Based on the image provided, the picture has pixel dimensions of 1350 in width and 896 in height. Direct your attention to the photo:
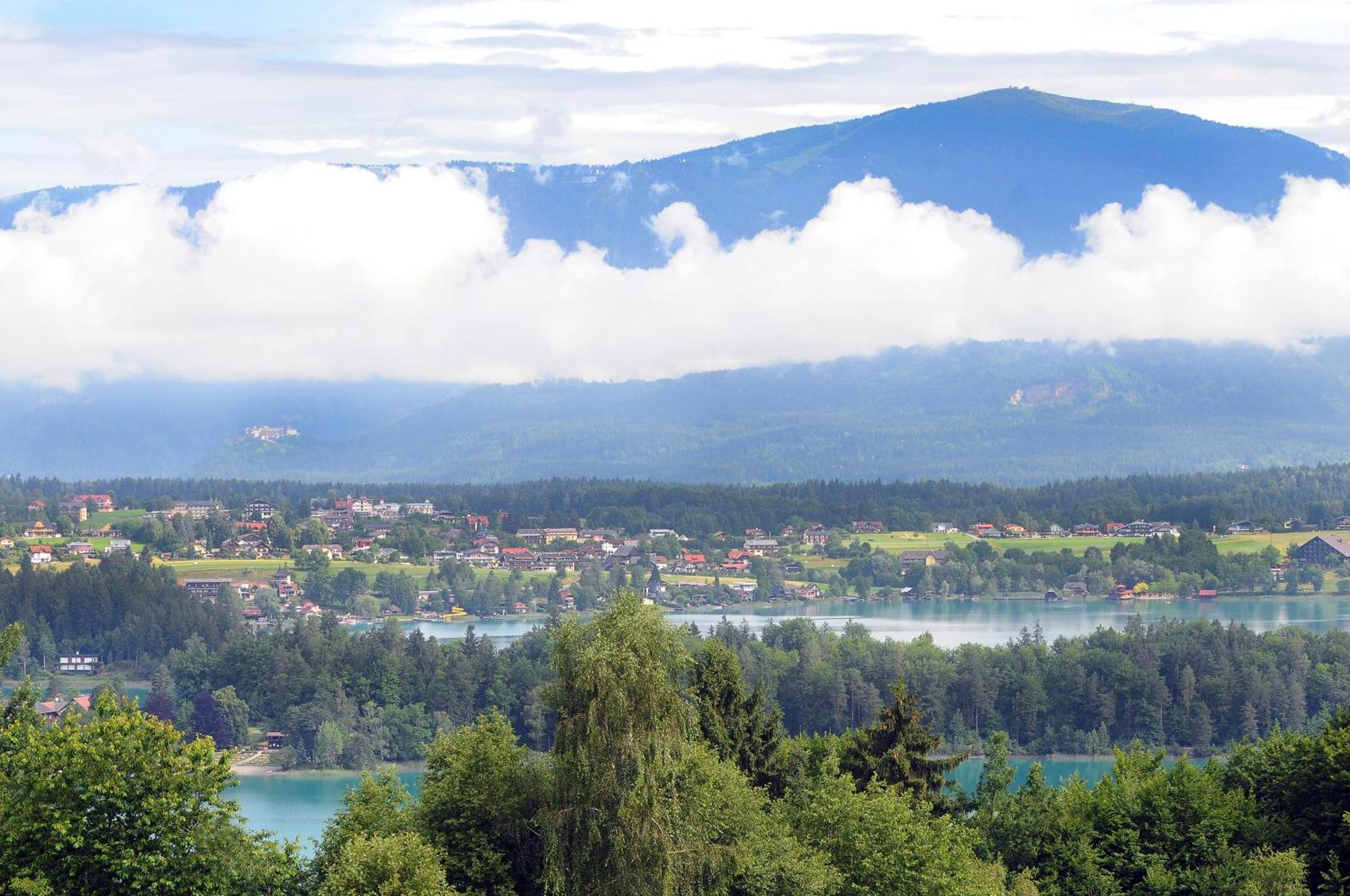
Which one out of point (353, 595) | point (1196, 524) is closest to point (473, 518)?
point (353, 595)

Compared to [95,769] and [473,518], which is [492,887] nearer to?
[95,769]

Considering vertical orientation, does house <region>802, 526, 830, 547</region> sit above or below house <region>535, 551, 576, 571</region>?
above

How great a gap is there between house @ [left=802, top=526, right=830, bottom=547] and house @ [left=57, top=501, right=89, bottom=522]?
165ft

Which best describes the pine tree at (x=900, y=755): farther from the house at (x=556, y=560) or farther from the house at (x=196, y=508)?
the house at (x=196, y=508)

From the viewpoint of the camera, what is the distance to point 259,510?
141500 millimetres

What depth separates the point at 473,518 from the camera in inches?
5522

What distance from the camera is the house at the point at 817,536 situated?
131750 mm

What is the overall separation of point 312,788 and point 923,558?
7214 cm

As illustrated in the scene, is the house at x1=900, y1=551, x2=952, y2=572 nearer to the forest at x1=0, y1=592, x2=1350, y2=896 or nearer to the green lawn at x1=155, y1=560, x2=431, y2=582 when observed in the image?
the green lawn at x1=155, y1=560, x2=431, y2=582

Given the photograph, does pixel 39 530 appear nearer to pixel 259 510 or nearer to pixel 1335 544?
pixel 259 510

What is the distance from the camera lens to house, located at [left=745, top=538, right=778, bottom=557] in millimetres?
125062

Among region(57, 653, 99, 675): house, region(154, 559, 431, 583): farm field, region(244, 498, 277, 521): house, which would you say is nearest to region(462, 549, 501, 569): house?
region(154, 559, 431, 583): farm field

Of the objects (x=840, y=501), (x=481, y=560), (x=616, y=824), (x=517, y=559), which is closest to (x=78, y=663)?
(x=481, y=560)

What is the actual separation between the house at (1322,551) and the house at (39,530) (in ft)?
257
